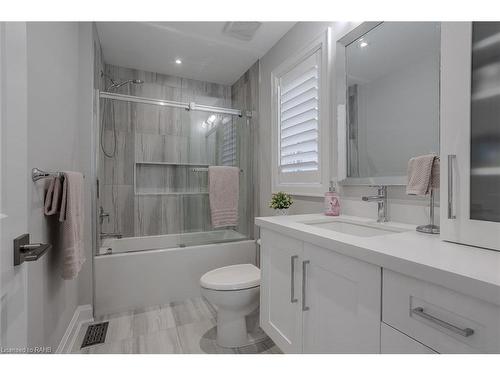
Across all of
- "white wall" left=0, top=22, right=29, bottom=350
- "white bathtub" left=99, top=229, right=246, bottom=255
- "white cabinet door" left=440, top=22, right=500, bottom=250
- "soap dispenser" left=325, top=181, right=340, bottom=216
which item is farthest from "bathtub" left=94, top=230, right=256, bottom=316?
"white cabinet door" left=440, top=22, right=500, bottom=250

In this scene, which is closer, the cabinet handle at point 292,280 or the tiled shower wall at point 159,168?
the cabinet handle at point 292,280

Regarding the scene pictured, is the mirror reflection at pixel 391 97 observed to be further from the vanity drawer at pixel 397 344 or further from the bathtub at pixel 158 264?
the bathtub at pixel 158 264

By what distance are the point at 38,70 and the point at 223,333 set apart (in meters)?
1.76

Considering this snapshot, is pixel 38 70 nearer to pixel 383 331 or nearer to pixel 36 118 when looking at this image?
pixel 36 118

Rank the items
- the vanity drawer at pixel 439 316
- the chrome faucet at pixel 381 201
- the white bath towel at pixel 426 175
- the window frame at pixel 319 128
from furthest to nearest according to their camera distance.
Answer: the window frame at pixel 319 128
the chrome faucet at pixel 381 201
the white bath towel at pixel 426 175
the vanity drawer at pixel 439 316

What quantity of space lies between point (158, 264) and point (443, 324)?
6.63ft

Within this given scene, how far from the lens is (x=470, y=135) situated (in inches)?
31.5

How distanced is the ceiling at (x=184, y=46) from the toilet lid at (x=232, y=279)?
1921 mm

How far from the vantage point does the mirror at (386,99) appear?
115cm

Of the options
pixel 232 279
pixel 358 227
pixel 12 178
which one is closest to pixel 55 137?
pixel 12 178

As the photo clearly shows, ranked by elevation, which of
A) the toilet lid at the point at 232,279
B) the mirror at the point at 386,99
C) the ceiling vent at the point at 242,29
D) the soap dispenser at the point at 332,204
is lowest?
the toilet lid at the point at 232,279

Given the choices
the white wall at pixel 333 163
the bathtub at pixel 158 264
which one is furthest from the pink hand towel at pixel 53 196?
the white wall at pixel 333 163

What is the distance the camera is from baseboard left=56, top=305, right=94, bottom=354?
59.2 inches

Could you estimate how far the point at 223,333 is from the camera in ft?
5.18
